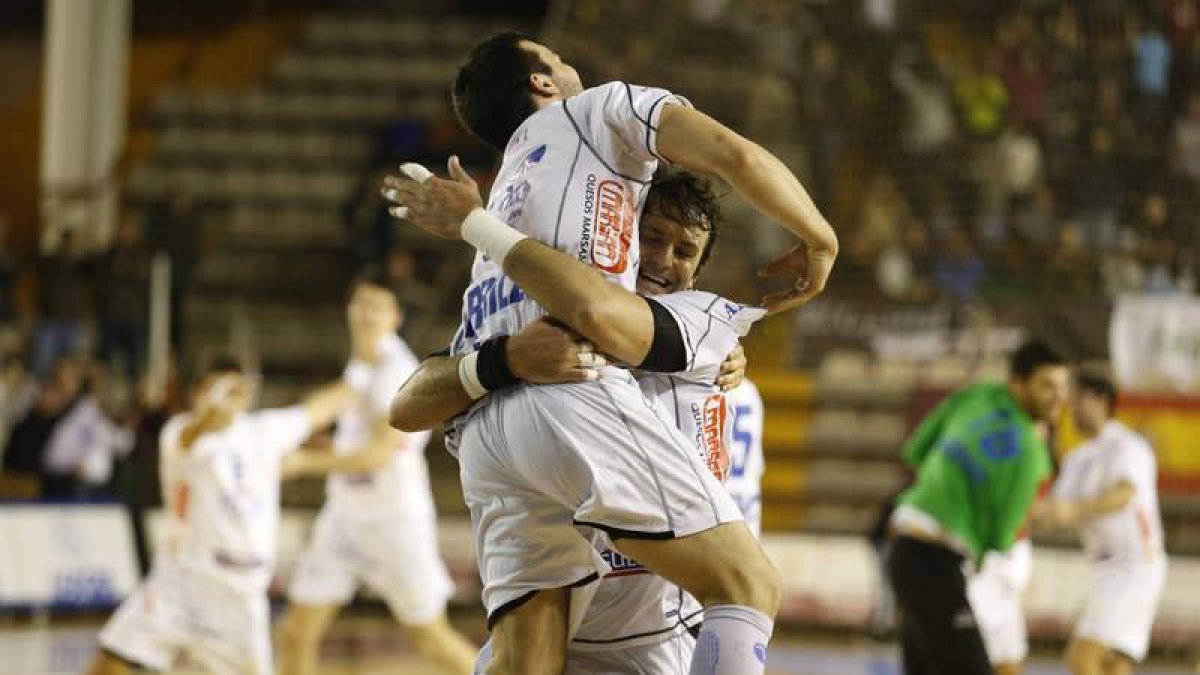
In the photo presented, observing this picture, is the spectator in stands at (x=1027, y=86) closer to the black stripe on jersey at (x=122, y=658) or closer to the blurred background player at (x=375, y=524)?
the blurred background player at (x=375, y=524)

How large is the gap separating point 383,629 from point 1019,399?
25.0 ft

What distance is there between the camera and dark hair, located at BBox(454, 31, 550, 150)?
4.77 metres

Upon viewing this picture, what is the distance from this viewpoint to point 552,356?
4375 millimetres

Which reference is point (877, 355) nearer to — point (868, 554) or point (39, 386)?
point (868, 554)

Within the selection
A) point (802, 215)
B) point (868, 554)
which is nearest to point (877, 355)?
point (868, 554)

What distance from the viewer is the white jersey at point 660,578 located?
185 inches

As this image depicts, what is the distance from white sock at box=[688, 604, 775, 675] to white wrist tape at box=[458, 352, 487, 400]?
0.80 metres

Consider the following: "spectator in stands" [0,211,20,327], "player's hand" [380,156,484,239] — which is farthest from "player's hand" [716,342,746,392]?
"spectator in stands" [0,211,20,327]

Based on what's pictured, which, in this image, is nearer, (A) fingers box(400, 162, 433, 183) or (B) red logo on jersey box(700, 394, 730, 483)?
(A) fingers box(400, 162, 433, 183)

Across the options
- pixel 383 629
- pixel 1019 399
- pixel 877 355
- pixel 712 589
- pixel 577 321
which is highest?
pixel 577 321

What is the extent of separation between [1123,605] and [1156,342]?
17.1 feet

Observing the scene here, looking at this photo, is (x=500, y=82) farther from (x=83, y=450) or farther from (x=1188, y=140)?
(x=1188, y=140)

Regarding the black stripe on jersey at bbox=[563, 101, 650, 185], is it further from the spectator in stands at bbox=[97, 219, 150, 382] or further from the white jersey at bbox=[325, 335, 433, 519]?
the spectator in stands at bbox=[97, 219, 150, 382]

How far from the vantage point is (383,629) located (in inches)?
569
